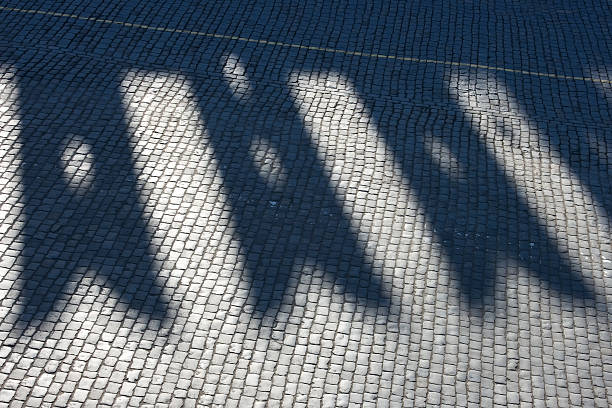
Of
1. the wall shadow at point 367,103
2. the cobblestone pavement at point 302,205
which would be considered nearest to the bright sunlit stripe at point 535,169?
the cobblestone pavement at point 302,205

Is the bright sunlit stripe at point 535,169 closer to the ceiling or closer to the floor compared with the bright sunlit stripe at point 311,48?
closer to the ceiling

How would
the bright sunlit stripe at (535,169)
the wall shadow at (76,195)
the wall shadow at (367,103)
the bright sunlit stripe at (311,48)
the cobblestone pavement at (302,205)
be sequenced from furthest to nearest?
the bright sunlit stripe at (311,48) < the bright sunlit stripe at (535,169) < the wall shadow at (367,103) < the wall shadow at (76,195) < the cobblestone pavement at (302,205)

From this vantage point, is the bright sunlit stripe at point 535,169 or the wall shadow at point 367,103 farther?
the bright sunlit stripe at point 535,169

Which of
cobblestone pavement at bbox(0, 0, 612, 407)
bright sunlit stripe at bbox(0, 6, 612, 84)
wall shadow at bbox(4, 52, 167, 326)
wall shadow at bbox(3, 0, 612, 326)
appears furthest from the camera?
bright sunlit stripe at bbox(0, 6, 612, 84)

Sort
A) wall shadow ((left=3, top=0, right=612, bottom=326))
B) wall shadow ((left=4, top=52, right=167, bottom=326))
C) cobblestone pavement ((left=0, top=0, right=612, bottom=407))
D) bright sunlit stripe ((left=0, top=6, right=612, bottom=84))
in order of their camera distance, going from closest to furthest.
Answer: cobblestone pavement ((left=0, top=0, right=612, bottom=407)), wall shadow ((left=4, top=52, right=167, bottom=326)), wall shadow ((left=3, top=0, right=612, bottom=326)), bright sunlit stripe ((left=0, top=6, right=612, bottom=84))

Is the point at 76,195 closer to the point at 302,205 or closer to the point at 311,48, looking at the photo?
the point at 302,205

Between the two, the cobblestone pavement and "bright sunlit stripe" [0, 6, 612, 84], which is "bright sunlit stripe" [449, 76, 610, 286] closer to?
the cobblestone pavement

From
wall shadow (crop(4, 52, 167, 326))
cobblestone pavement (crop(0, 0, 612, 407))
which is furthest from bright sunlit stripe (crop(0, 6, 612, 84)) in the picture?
wall shadow (crop(4, 52, 167, 326))

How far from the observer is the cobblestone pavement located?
8031 mm

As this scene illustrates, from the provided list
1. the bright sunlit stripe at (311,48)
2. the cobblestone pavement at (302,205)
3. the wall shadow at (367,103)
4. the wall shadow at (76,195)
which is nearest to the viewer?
the cobblestone pavement at (302,205)

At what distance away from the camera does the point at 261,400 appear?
770cm

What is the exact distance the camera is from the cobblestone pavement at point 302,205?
8.03 m

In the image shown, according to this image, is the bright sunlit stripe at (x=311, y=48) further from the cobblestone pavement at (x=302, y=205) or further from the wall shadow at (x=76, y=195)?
the wall shadow at (x=76, y=195)

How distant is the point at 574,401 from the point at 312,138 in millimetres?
4744
